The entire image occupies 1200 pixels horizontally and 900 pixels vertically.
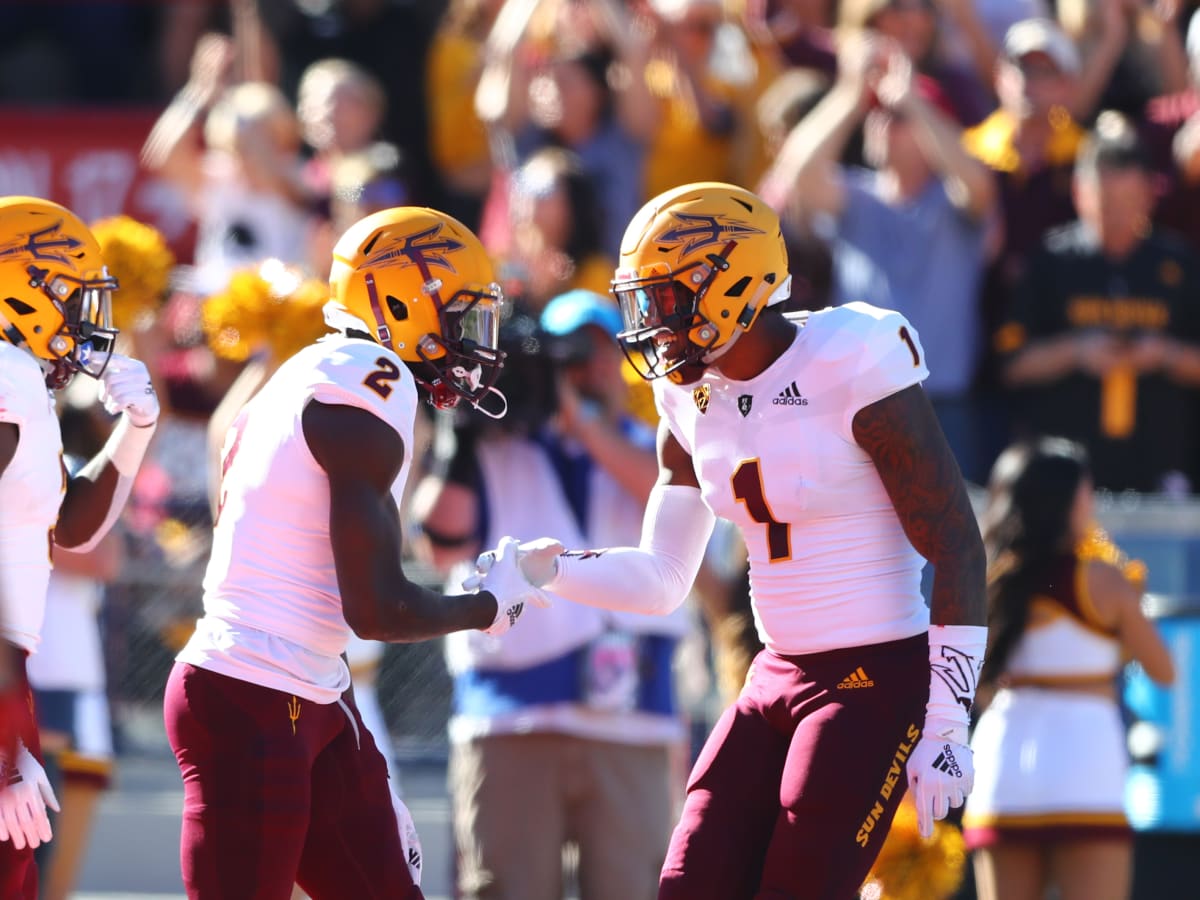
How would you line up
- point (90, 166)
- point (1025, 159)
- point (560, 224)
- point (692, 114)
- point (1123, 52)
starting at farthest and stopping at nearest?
point (90, 166), point (1123, 52), point (692, 114), point (1025, 159), point (560, 224)

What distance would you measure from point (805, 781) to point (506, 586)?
32.5 inches

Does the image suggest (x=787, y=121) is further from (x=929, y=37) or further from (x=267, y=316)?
(x=267, y=316)

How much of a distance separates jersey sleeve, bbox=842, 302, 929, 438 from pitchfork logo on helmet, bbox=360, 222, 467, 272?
100 centimetres

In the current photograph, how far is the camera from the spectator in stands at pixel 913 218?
848 cm

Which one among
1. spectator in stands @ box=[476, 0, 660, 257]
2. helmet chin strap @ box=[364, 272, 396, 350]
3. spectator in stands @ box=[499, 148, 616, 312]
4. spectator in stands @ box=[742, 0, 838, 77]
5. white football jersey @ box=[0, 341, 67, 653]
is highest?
spectator in stands @ box=[742, 0, 838, 77]

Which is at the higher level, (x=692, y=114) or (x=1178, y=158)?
(x=692, y=114)

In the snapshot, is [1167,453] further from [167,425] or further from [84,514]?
[84,514]

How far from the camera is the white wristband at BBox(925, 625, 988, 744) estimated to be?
4773 mm

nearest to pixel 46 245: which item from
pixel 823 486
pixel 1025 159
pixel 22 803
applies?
pixel 22 803

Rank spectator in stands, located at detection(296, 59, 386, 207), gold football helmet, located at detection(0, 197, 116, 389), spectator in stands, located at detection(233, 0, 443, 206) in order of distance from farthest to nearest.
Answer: spectator in stands, located at detection(233, 0, 443, 206), spectator in stands, located at detection(296, 59, 386, 207), gold football helmet, located at detection(0, 197, 116, 389)

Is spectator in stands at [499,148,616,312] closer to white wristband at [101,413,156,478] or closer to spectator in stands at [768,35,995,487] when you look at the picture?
spectator in stands at [768,35,995,487]

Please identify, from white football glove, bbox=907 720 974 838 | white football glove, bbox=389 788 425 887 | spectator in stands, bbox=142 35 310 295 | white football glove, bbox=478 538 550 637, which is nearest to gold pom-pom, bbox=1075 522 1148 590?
white football glove, bbox=907 720 974 838

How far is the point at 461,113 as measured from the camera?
32.4 feet

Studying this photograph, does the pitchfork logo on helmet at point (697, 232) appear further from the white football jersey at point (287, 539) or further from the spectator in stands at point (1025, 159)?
the spectator in stands at point (1025, 159)
